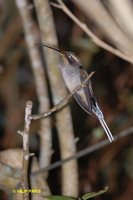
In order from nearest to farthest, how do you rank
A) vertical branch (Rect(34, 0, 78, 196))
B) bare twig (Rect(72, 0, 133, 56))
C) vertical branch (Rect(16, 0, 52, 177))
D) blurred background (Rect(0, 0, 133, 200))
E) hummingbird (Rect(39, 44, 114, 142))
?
bare twig (Rect(72, 0, 133, 56)) < hummingbird (Rect(39, 44, 114, 142)) < vertical branch (Rect(34, 0, 78, 196)) < vertical branch (Rect(16, 0, 52, 177)) < blurred background (Rect(0, 0, 133, 200))

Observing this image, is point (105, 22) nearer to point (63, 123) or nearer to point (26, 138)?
point (26, 138)

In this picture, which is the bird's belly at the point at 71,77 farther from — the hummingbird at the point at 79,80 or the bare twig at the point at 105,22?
the bare twig at the point at 105,22

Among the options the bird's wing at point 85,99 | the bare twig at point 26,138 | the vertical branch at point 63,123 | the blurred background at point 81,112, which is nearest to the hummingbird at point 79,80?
the bird's wing at point 85,99

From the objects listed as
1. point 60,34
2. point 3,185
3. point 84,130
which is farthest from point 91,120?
point 3,185

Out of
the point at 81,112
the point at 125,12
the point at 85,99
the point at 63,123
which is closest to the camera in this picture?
the point at 125,12

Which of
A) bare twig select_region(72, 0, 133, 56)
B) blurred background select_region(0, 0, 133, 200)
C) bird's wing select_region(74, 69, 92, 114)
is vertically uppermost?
blurred background select_region(0, 0, 133, 200)

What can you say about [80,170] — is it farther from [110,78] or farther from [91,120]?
[110,78]

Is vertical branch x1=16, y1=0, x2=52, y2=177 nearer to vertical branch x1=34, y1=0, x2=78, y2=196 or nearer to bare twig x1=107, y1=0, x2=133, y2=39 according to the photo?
vertical branch x1=34, y1=0, x2=78, y2=196

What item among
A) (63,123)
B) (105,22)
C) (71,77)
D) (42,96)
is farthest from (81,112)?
(105,22)

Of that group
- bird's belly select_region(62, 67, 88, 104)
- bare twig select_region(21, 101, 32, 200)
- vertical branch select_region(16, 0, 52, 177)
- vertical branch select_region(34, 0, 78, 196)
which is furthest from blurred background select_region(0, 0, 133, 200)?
bare twig select_region(21, 101, 32, 200)
